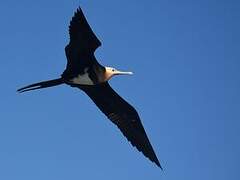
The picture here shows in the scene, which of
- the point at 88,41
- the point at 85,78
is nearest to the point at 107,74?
the point at 85,78

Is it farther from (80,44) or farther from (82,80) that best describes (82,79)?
(80,44)

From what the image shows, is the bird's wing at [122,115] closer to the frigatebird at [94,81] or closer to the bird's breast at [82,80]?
the frigatebird at [94,81]

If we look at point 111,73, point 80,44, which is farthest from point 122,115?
point 80,44

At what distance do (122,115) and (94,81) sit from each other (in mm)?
1292

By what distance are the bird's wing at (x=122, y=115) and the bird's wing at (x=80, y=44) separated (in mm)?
1116

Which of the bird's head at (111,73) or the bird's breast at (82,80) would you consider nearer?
A: the bird's breast at (82,80)

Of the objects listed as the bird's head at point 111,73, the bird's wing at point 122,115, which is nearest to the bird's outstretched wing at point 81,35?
the bird's head at point 111,73

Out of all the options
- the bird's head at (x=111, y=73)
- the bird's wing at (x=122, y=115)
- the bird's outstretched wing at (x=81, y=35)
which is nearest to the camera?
the bird's outstretched wing at (x=81, y=35)

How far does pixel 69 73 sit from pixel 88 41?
0.89 meters

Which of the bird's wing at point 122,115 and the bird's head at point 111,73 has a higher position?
the bird's head at point 111,73

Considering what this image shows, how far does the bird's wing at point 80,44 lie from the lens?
31.9 ft

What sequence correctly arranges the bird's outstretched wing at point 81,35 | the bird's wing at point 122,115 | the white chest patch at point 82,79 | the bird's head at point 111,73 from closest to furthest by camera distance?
1. the bird's outstretched wing at point 81,35
2. the white chest patch at point 82,79
3. the bird's head at point 111,73
4. the bird's wing at point 122,115

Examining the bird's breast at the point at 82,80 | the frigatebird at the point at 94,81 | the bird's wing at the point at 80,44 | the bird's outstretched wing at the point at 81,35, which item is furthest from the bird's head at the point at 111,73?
the bird's outstretched wing at the point at 81,35

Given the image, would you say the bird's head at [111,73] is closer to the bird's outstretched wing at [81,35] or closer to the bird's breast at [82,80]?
the bird's breast at [82,80]
